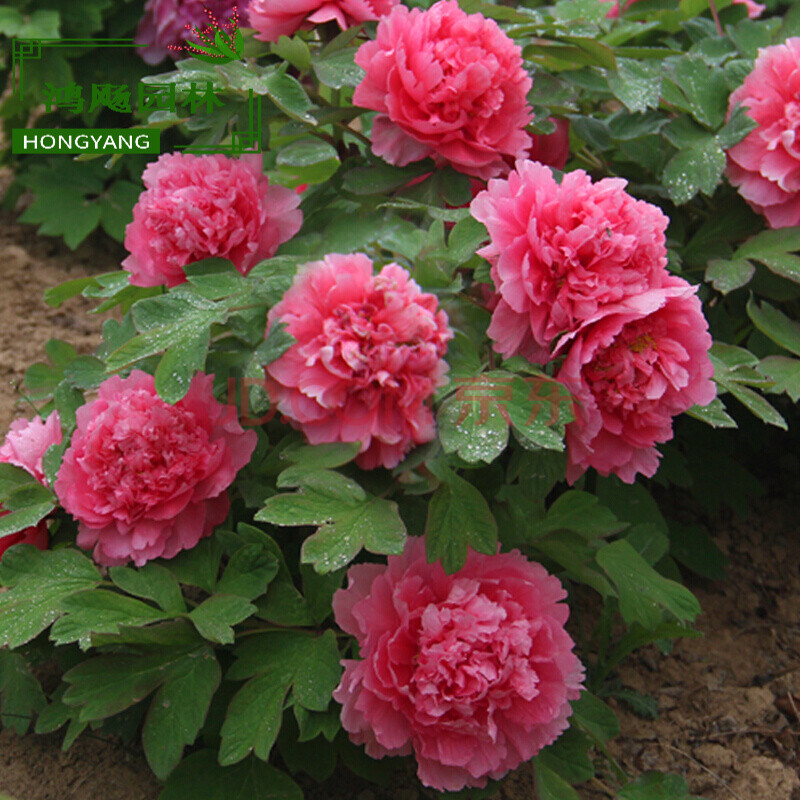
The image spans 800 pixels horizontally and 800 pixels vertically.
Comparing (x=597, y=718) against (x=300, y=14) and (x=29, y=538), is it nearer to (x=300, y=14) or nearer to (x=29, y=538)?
(x=29, y=538)

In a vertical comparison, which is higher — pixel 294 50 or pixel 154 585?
pixel 294 50

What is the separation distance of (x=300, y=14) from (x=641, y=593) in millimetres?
918

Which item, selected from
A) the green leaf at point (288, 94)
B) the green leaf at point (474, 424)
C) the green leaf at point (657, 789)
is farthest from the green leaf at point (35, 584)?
the green leaf at point (657, 789)

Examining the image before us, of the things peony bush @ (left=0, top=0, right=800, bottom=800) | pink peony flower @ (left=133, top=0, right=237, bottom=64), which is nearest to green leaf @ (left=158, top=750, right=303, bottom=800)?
peony bush @ (left=0, top=0, right=800, bottom=800)

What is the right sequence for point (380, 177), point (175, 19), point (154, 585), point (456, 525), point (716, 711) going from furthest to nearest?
1. point (175, 19)
2. point (716, 711)
3. point (380, 177)
4. point (154, 585)
5. point (456, 525)

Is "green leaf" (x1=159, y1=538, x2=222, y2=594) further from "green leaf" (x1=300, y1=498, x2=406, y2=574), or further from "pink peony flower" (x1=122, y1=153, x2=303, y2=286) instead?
"pink peony flower" (x1=122, y1=153, x2=303, y2=286)

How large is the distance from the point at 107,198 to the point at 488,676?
1.95 metres

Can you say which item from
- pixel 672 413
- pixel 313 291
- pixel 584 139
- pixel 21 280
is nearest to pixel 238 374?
pixel 313 291

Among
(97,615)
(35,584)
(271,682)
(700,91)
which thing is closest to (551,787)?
(271,682)

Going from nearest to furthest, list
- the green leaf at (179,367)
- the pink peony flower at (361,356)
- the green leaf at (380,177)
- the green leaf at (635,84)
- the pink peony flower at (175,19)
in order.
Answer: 1. the pink peony flower at (361,356)
2. the green leaf at (179,367)
3. the green leaf at (380,177)
4. the green leaf at (635,84)
5. the pink peony flower at (175,19)

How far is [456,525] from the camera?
A: 3.22 ft

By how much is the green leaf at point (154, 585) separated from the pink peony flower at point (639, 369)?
511 mm

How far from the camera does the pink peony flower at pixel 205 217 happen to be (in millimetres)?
1137

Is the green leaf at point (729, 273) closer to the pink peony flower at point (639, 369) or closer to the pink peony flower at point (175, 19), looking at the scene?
the pink peony flower at point (639, 369)
